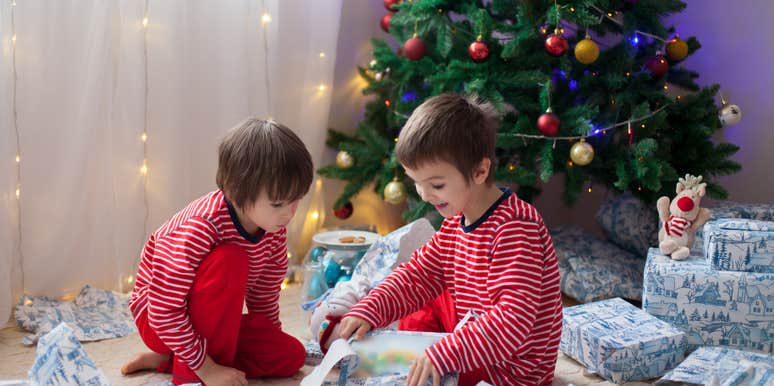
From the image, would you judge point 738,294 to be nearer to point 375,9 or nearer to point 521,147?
point 521,147

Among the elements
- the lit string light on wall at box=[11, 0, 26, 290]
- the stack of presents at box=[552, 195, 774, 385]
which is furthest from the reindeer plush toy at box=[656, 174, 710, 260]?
the lit string light on wall at box=[11, 0, 26, 290]

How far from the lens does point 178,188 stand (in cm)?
226

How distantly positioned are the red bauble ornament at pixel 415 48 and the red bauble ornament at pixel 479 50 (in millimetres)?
182

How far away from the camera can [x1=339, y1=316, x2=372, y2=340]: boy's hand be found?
142 centimetres

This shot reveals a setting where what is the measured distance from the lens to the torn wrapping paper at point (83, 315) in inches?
73.2

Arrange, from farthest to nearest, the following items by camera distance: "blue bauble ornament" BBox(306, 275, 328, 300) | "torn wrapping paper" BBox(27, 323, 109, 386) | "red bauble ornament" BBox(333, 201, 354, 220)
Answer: "red bauble ornament" BBox(333, 201, 354, 220) < "blue bauble ornament" BBox(306, 275, 328, 300) < "torn wrapping paper" BBox(27, 323, 109, 386)

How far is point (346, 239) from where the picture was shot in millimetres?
2287

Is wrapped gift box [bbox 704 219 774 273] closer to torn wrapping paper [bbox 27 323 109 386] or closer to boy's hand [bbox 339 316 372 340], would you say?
boy's hand [bbox 339 316 372 340]

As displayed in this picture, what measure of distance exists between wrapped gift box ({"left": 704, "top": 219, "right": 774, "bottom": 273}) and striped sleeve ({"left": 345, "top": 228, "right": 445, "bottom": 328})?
0.74 m

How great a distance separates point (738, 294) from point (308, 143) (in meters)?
1.43

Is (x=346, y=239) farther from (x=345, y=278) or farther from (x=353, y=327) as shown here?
(x=353, y=327)

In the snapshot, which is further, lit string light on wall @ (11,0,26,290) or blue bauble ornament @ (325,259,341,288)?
blue bauble ornament @ (325,259,341,288)

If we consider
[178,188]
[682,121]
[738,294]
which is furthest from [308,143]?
[738,294]

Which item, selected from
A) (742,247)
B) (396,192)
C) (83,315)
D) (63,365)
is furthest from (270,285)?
(742,247)
